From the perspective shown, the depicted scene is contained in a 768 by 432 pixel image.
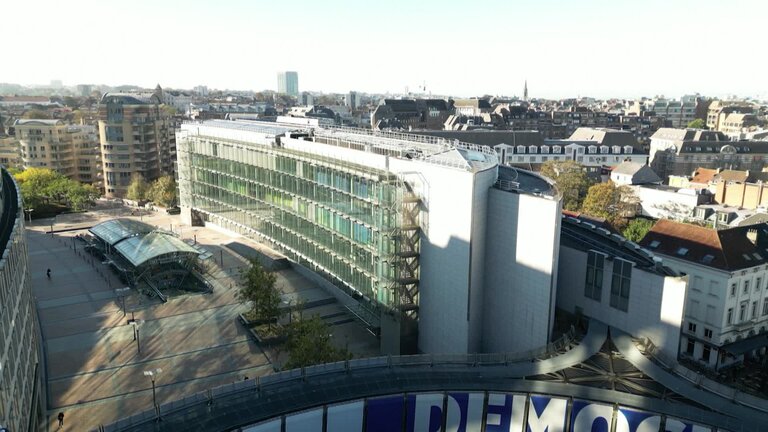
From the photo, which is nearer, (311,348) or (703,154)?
(311,348)

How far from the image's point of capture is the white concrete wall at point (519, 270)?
33769 mm

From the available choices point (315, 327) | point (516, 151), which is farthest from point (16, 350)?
point (516, 151)

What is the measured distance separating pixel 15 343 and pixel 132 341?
19.3m

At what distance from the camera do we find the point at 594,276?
36406 millimetres

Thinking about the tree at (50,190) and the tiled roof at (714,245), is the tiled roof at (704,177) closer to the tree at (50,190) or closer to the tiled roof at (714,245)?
the tiled roof at (714,245)

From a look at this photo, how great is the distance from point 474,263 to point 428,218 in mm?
4797

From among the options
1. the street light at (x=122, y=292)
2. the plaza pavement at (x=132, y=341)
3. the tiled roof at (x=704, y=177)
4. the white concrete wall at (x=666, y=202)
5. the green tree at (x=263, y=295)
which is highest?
the tiled roof at (x=704, y=177)

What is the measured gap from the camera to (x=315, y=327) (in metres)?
35.6

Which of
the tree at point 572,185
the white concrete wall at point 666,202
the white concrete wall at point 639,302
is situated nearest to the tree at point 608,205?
the tree at point 572,185

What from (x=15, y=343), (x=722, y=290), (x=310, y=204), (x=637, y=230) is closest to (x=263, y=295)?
(x=310, y=204)

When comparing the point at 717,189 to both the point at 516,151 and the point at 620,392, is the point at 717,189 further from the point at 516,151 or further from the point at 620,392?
the point at 620,392

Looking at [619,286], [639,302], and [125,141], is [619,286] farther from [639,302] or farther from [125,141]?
[125,141]

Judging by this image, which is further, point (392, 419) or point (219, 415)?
point (392, 419)

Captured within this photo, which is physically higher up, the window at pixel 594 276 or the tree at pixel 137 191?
the window at pixel 594 276
